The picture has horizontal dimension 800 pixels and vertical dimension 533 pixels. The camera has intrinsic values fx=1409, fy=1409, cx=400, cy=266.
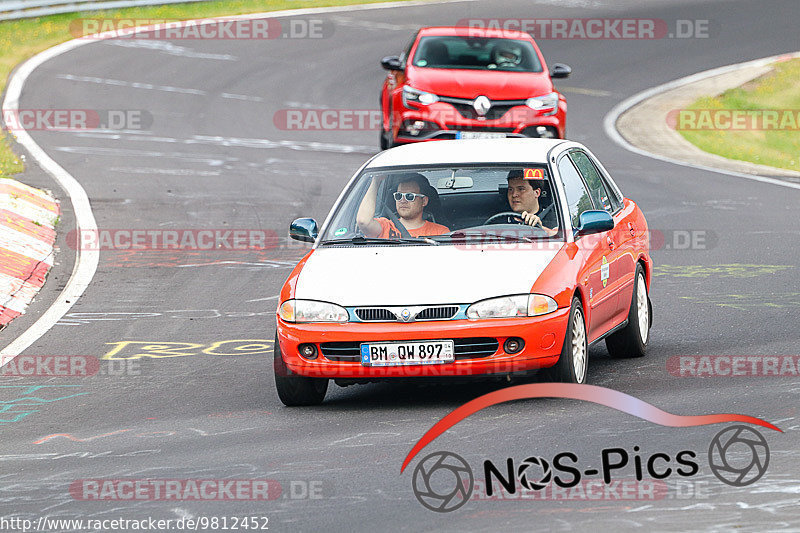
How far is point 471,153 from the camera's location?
9.52 meters

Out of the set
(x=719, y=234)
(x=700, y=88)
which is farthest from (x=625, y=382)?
(x=700, y=88)

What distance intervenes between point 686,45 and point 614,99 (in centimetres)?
835

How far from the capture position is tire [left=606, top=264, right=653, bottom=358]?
9594 millimetres

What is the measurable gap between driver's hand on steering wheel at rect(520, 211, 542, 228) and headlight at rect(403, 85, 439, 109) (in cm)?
1007

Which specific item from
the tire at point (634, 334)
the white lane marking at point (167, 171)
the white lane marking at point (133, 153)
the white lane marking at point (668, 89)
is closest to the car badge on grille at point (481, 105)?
the white lane marking at point (167, 171)

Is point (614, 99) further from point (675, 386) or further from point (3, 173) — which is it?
point (675, 386)

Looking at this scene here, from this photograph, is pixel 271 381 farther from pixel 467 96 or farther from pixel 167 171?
pixel 167 171

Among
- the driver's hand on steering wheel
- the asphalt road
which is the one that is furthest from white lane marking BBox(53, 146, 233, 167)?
the driver's hand on steering wheel

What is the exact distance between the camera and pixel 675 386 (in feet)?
27.9

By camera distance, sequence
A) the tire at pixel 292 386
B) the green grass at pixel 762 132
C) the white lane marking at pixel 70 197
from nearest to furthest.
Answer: the tire at pixel 292 386, the white lane marking at pixel 70 197, the green grass at pixel 762 132

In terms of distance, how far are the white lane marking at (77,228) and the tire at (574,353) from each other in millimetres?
4289

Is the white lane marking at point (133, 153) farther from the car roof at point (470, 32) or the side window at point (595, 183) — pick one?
the side window at point (595, 183)

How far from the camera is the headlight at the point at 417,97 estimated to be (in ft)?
62.3

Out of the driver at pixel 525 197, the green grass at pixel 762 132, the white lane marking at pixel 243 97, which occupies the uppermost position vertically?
the driver at pixel 525 197
